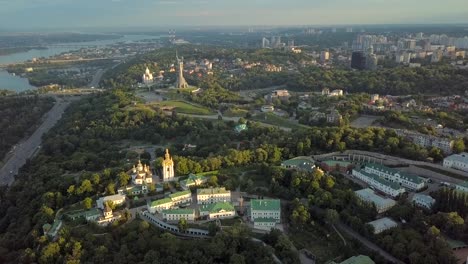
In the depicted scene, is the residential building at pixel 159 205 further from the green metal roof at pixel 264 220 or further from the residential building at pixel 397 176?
the residential building at pixel 397 176

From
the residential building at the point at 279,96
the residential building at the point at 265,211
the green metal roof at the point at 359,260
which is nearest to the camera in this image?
the green metal roof at the point at 359,260

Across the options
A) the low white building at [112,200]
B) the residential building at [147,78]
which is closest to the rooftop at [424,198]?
the low white building at [112,200]

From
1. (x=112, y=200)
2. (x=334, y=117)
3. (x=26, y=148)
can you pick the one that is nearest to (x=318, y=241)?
(x=112, y=200)

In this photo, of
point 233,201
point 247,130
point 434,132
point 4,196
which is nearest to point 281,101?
point 247,130

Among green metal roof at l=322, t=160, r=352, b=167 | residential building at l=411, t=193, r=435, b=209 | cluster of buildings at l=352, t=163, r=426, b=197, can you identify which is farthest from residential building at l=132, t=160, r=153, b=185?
residential building at l=411, t=193, r=435, b=209

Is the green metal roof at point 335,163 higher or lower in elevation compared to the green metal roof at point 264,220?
higher

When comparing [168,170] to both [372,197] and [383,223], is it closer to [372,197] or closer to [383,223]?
[372,197]

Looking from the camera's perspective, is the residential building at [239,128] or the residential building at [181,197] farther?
the residential building at [239,128]
